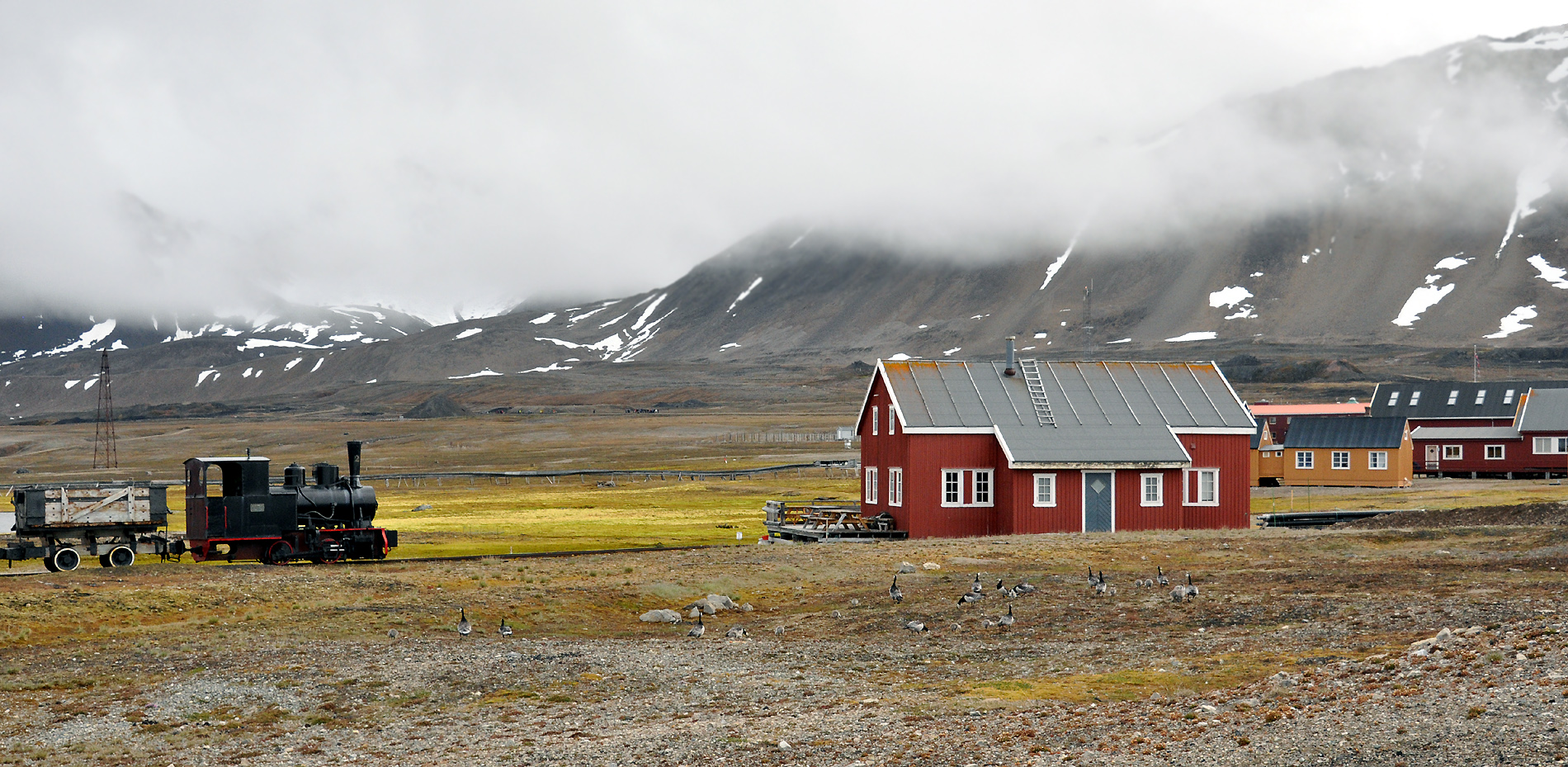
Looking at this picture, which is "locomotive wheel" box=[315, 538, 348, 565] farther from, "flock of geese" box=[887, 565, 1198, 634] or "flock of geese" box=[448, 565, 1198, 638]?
"flock of geese" box=[887, 565, 1198, 634]

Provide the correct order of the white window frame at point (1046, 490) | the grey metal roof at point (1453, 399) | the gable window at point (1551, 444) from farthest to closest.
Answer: the grey metal roof at point (1453, 399), the gable window at point (1551, 444), the white window frame at point (1046, 490)

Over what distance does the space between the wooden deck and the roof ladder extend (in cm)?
726

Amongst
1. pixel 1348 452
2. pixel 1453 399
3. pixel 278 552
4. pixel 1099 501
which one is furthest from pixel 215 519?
pixel 1453 399

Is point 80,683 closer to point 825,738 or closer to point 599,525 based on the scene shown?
point 825,738

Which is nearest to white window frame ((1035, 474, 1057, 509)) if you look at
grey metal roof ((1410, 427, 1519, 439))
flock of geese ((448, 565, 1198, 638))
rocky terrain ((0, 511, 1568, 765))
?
rocky terrain ((0, 511, 1568, 765))

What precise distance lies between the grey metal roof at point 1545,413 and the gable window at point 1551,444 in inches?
28.1

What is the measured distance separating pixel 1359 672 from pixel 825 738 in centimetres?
800

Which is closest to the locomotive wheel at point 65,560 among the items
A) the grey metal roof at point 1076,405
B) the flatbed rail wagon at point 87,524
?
the flatbed rail wagon at point 87,524

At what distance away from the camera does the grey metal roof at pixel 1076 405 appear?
177ft

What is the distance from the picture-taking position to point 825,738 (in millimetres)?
18891

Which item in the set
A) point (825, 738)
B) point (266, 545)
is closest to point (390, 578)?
point (266, 545)

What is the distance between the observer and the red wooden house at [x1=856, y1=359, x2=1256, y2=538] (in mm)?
53500

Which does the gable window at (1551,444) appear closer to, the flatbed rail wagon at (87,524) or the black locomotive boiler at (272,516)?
the black locomotive boiler at (272,516)

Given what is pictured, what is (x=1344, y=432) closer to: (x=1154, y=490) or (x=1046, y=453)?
(x=1154, y=490)
